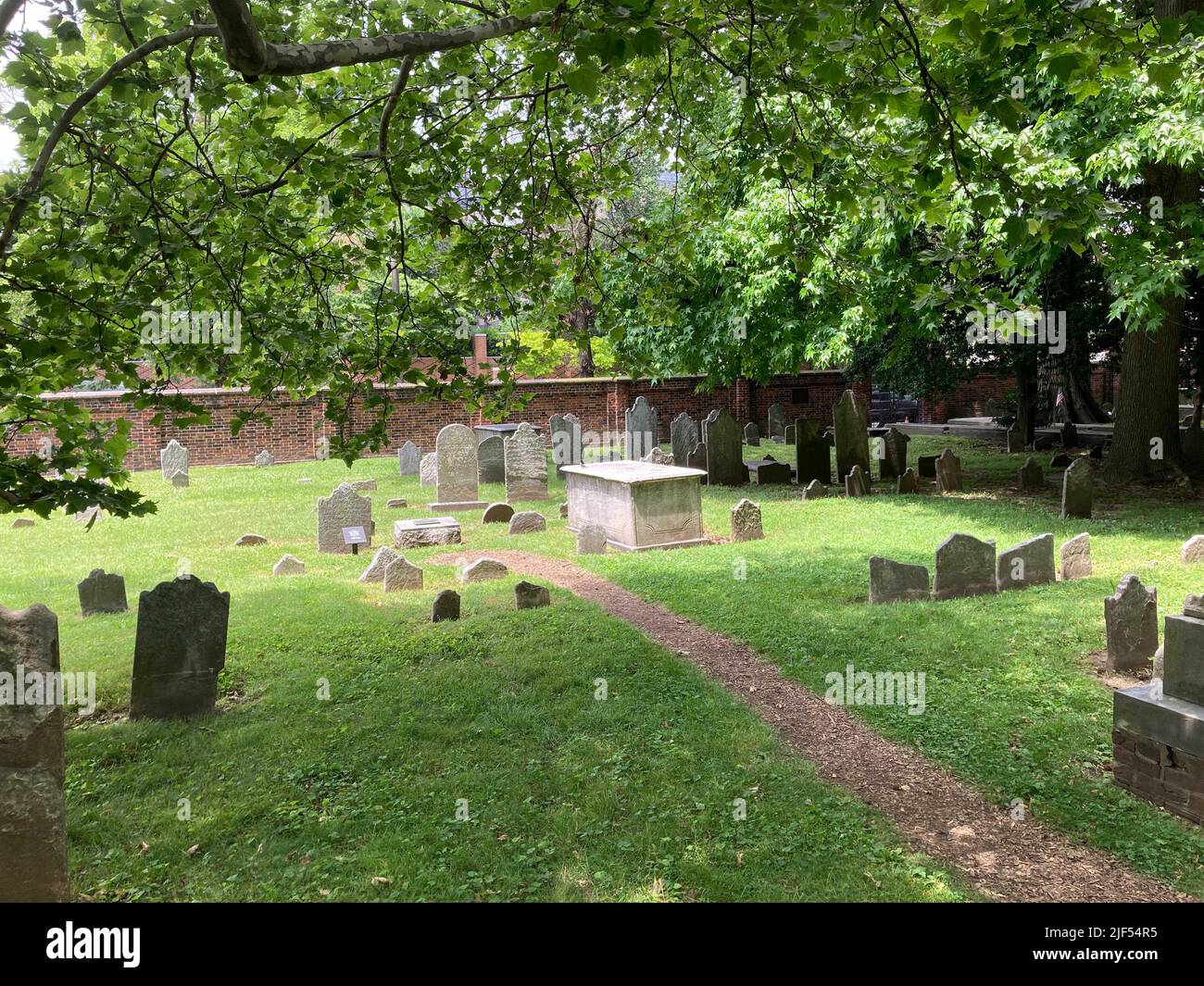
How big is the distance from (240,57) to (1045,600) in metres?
8.60

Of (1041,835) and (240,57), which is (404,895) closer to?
(1041,835)

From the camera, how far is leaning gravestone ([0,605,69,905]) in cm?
412

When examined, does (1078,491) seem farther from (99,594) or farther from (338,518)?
(99,594)

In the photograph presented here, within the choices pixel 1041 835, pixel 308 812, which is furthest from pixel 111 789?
pixel 1041 835

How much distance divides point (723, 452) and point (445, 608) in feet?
37.0

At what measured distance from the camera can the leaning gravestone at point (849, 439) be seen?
1820 centimetres

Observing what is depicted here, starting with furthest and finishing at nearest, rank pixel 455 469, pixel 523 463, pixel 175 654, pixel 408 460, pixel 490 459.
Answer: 1. pixel 408 460
2. pixel 490 459
3. pixel 523 463
4. pixel 455 469
5. pixel 175 654

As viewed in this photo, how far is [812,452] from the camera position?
61.9ft

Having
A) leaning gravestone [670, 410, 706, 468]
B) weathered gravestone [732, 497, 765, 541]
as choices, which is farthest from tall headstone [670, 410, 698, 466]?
weathered gravestone [732, 497, 765, 541]

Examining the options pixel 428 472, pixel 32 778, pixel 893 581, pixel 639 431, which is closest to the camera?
pixel 32 778

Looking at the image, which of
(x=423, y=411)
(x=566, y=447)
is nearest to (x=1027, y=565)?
(x=566, y=447)

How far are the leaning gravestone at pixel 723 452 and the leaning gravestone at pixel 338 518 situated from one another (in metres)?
8.55

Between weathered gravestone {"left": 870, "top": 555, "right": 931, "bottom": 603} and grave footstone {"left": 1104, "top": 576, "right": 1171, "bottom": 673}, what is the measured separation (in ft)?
7.94

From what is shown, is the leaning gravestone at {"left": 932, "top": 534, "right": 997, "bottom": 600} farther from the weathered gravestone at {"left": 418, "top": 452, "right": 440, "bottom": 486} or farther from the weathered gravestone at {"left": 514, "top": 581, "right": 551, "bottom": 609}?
the weathered gravestone at {"left": 418, "top": 452, "right": 440, "bottom": 486}
